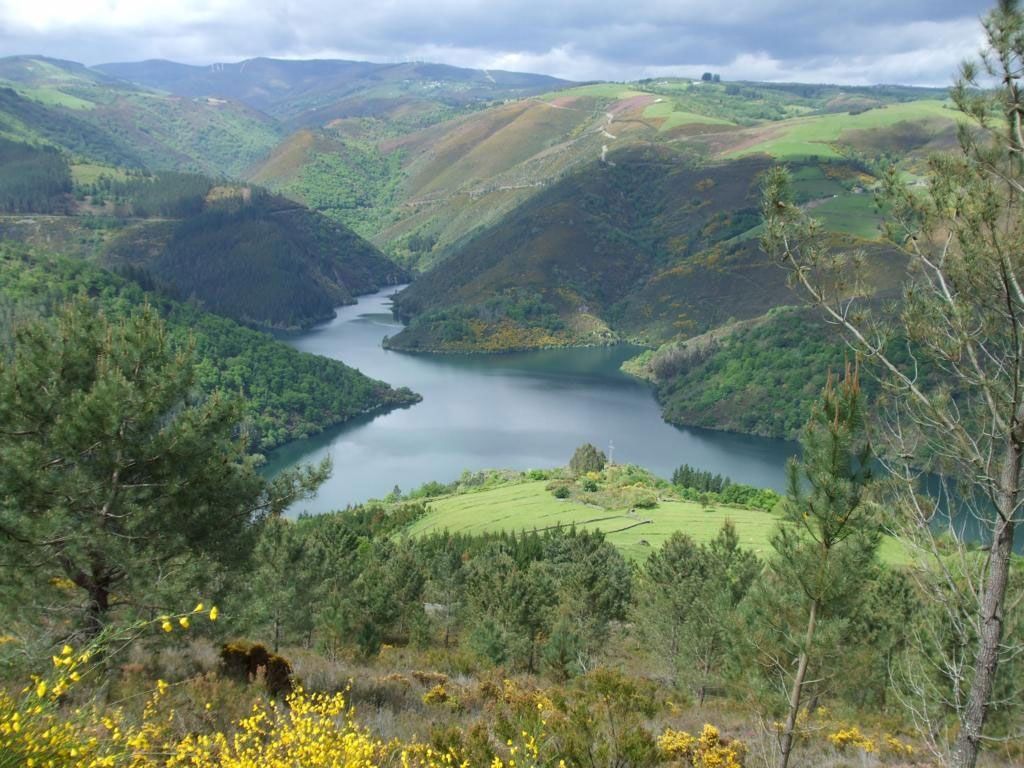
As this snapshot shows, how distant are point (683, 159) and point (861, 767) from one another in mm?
164170

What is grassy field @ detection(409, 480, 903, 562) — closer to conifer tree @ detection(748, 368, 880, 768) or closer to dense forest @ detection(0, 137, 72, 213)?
conifer tree @ detection(748, 368, 880, 768)

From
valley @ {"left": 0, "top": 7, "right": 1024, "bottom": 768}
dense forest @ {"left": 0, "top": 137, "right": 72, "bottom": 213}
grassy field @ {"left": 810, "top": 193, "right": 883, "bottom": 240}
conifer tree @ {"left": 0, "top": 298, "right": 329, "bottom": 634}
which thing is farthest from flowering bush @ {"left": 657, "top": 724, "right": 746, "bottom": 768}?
dense forest @ {"left": 0, "top": 137, "right": 72, "bottom": 213}

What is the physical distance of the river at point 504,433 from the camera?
62875 millimetres

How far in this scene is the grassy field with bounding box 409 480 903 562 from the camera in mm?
40031

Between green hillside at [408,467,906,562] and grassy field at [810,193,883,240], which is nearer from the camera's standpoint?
green hillside at [408,467,906,562]

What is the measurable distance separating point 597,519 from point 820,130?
470ft

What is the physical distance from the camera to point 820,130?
159 meters

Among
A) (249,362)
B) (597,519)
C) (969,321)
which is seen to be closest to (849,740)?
(969,321)

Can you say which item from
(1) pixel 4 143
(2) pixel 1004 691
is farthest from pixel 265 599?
(1) pixel 4 143

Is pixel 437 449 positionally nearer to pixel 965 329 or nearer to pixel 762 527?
pixel 762 527

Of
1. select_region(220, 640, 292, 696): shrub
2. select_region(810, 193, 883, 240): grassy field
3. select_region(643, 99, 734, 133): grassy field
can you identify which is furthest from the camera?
select_region(643, 99, 734, 133): grassy field

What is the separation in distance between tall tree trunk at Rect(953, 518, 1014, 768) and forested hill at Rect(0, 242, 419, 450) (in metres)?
67.0

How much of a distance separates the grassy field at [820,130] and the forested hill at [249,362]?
321ft

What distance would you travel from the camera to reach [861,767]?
9008mm
